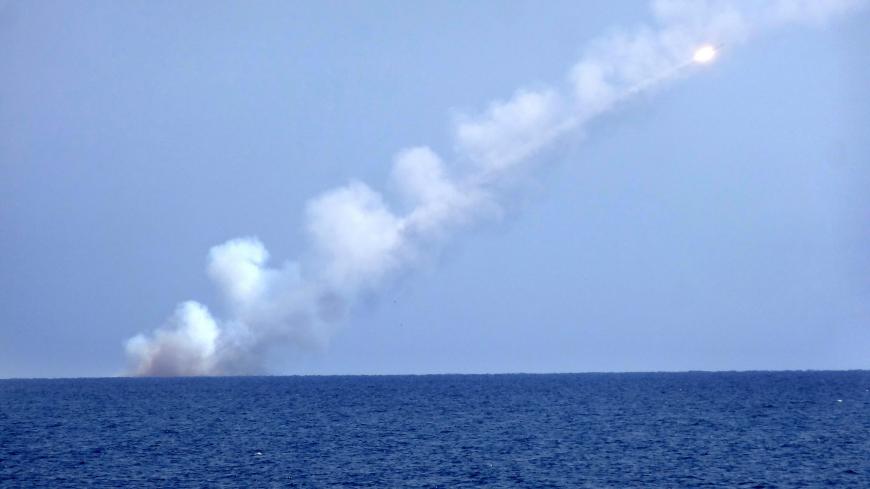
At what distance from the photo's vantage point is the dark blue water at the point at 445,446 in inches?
3004

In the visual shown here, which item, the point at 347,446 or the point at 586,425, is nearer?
the point at 347,446

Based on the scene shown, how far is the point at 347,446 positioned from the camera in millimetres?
97562

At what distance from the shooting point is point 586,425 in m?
120

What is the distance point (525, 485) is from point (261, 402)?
113m

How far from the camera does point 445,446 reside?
318 ft

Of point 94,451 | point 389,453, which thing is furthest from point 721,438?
point 94,451

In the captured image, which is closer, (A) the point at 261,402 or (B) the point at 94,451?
(B) the point at 94,451

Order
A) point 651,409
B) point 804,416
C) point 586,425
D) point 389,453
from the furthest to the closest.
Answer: point 651,409 → point 804,416 → point 586,425 → point 389,453

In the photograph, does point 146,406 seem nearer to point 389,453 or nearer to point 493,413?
point 493,413

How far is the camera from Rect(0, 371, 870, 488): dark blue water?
76312mm

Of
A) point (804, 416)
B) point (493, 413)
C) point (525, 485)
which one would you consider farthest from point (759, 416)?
point (525, 485)

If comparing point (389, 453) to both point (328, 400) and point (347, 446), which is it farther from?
point (328, 400)

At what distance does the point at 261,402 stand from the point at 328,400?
11.8m

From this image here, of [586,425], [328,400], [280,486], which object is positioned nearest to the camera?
[280,486]
